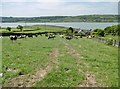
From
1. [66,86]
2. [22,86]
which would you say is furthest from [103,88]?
[22,86]

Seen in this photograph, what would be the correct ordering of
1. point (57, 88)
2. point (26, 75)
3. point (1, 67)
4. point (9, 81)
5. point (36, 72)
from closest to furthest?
point (57, 88) → point (9, 81) → point (26, 75) → point (36, 72) → point (1, 67)

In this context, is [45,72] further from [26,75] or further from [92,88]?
[92,88]

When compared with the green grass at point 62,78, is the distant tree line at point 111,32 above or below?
above

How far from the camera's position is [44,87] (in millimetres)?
14430

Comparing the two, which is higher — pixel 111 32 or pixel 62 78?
pixel 111 32

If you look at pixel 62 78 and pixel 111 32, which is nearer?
pixel 62 78

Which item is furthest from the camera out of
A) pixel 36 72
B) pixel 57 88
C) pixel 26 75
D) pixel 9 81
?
pixel 36 72

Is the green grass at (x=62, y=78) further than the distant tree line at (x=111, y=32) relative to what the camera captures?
No

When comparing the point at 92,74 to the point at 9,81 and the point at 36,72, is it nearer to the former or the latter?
the point at 36,72

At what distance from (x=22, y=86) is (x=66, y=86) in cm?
231

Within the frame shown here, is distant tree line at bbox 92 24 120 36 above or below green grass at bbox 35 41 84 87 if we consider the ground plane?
above

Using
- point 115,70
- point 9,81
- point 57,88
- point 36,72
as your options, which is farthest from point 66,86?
point 115,70

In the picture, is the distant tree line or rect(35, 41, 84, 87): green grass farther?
the distant tree line

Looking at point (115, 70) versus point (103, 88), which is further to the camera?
point (115, 70)
